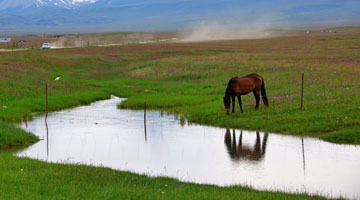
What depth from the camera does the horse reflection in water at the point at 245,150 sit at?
23.3 metres

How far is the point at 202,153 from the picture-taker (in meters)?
24.0

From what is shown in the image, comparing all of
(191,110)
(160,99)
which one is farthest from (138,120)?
(160,99)

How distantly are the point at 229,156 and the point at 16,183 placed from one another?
10.1 metres

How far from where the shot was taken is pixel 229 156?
2344 centimetres

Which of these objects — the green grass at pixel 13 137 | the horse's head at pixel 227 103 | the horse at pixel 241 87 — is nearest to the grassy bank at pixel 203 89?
the horse's head at pixel 227 103

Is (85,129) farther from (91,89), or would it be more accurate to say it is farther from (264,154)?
(91,89)

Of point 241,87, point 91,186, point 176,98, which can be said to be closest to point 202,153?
point 241,87

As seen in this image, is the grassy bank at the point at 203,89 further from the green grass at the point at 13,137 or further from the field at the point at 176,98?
the green grass at the point at 13,137

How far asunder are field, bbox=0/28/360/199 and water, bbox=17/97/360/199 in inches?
56.9

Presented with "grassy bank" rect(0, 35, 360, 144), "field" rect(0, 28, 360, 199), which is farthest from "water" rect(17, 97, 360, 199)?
"grassy bank" rect(0, 35, 360, 144)

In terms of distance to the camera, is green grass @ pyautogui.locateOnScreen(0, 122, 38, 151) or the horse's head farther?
the horse's head

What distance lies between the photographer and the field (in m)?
16.7

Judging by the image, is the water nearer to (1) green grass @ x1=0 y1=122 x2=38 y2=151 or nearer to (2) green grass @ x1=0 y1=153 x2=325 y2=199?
(1) green grass @ x1=0 y1=122 x2=38 y2=151

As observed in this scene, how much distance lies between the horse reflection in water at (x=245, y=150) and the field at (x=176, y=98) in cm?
202
